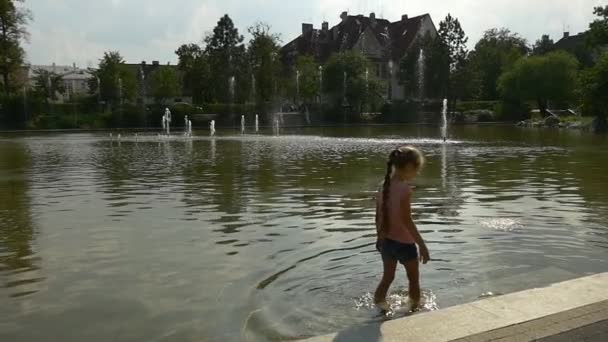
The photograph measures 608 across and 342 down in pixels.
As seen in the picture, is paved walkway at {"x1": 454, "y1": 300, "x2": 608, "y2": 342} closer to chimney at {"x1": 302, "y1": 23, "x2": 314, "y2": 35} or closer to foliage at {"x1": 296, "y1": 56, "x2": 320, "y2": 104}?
foliage at {"x1": 296, "y1": 56, "x2": 320, "y2": 104}

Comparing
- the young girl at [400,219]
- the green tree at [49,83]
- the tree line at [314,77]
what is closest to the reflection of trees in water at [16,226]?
the young girl at [400,219]

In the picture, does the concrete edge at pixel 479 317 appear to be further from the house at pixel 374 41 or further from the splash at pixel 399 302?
the house at pixel 374 41

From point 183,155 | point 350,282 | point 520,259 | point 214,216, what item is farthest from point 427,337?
point 183,155

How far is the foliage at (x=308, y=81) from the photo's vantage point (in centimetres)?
7425

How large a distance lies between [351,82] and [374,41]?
89.5 ft

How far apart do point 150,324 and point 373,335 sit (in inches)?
90.7

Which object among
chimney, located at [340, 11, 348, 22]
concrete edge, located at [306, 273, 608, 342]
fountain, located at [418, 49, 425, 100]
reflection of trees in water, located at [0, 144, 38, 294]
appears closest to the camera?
concrete edge, located at [306, 273, 608, 342]

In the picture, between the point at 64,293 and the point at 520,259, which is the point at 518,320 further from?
the point at 64,293

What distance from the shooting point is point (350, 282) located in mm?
6609

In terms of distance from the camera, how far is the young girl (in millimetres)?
5113

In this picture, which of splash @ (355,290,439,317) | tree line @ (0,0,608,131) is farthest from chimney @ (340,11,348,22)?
splash @ (355,290,439,317)

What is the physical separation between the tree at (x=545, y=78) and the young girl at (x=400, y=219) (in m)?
70.6

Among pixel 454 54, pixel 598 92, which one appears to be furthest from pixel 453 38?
pixel 598 92

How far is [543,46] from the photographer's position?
364 ft
